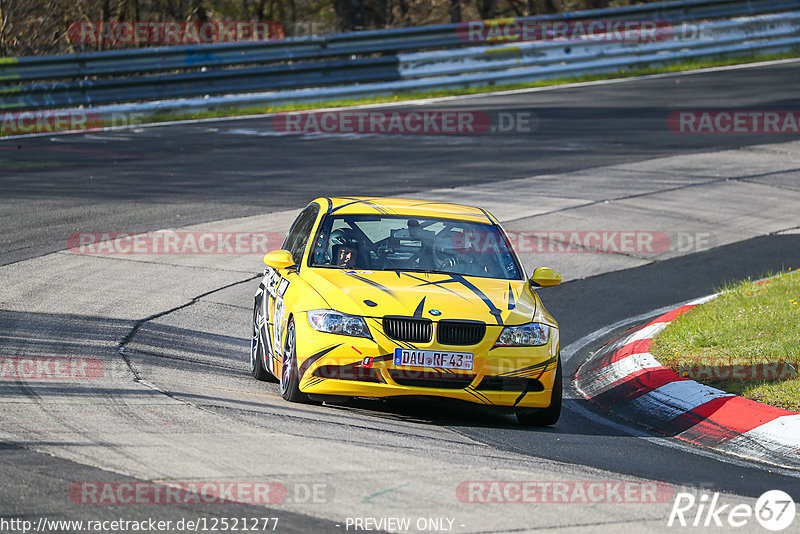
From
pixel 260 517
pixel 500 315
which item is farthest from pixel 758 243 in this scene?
pixel 260 517

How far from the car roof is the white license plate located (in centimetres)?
179

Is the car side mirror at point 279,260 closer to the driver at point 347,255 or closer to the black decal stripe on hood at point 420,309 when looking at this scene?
the driver at point 347,255

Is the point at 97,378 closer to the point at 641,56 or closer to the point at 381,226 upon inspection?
the point at 381,226

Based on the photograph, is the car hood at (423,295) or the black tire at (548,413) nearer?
the car hood at (423,295)

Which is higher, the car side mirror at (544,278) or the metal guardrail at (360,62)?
the metal guardrail at (360,62)

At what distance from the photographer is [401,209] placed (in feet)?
29.6

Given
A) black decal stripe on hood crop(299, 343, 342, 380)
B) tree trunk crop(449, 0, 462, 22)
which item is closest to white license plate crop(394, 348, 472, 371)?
black decal stripe on hood crop(299, 343, 342, 380)

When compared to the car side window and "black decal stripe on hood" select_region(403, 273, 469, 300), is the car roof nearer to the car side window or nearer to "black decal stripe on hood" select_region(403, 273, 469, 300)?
the car side window

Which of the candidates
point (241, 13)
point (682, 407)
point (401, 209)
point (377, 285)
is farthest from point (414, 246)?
point (241, 13)

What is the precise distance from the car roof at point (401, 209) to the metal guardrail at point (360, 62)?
1381 cm

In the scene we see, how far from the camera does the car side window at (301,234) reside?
8.84 metres

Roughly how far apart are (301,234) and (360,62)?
55.0 ft

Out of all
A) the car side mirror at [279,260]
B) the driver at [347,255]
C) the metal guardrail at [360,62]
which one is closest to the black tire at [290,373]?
the car side mirror at [279,260]

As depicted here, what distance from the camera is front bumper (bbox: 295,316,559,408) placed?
7.40 metres
